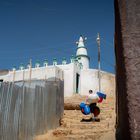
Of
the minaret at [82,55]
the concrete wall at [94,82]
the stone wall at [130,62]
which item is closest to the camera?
the stone wall at [130,62]

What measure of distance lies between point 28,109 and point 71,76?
15.7 meters

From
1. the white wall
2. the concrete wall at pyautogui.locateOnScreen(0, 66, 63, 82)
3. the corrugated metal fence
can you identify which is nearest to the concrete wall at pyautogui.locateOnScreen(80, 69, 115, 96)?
the white wall

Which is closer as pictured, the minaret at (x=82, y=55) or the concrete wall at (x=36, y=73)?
the concrete wall at (x=36, y=73)

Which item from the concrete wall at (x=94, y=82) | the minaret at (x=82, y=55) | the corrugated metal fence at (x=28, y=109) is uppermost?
the minaret at (x=82, y=55)

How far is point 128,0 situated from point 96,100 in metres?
8.65

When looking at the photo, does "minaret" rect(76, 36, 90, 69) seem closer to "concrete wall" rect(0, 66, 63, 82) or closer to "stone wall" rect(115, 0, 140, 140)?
"concrete wall" rect(0, 66, 63, 82)

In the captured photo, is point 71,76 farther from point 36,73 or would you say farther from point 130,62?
point 130,62

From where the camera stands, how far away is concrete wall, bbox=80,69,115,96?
987 inches

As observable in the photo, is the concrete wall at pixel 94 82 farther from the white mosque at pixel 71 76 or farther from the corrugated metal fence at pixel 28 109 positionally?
the corrugated metal fence at pixel 28 109

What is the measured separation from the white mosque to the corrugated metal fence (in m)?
12.8

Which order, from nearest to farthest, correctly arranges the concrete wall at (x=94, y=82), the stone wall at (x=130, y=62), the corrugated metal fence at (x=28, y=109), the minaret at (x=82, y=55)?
the stone wall at (x=130, y=62), the corrugated metal fence at (x=28, y=109), the concrete wall at (x=94, y=82), the minaret at (x=82, y=55)

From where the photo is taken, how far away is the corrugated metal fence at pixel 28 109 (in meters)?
7.39

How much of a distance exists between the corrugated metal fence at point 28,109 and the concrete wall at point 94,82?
14016 millimetres

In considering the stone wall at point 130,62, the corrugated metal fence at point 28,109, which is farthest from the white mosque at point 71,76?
the stone wall at point 130,62
